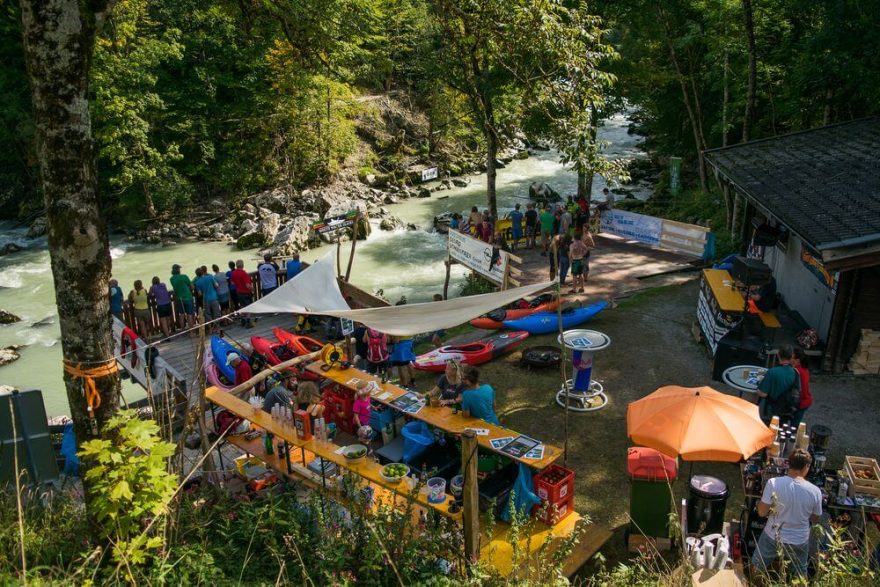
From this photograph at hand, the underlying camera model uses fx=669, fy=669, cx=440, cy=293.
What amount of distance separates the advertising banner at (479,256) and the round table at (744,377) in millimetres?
5663

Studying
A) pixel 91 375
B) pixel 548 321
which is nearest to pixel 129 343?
pixel 91 375

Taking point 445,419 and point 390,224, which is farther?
point 390,224

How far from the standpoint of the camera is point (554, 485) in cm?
651

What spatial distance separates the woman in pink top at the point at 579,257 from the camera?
14086 millimetres

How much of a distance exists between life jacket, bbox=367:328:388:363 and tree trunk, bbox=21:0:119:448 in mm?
5516

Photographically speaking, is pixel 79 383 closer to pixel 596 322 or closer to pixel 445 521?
pixel 445 521

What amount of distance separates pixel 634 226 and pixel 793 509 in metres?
14.1

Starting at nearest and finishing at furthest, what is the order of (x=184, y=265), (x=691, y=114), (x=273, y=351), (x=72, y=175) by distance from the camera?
(x=72, y=175)
(x=273, y=351)
(x=691, y=114)
(x=184, y=265)

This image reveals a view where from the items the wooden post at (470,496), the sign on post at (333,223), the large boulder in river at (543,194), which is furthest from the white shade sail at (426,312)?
the large boulder in river at (543,194)

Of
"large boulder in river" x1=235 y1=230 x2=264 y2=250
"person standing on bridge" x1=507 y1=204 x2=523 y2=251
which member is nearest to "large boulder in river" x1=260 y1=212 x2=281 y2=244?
"large boulder in river" x1=235 y1=230 x2=264 y2=250

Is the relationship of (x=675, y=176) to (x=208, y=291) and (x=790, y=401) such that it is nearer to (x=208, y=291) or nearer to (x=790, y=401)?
(x=208, y=291)

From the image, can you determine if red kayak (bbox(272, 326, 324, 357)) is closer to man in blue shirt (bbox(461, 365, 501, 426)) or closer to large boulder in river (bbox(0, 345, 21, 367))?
man in blue shirt (bbox(461, 365, 501, 426))

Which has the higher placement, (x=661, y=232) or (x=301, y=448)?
(x=661, y=232)

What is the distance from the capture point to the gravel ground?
25.7ft
